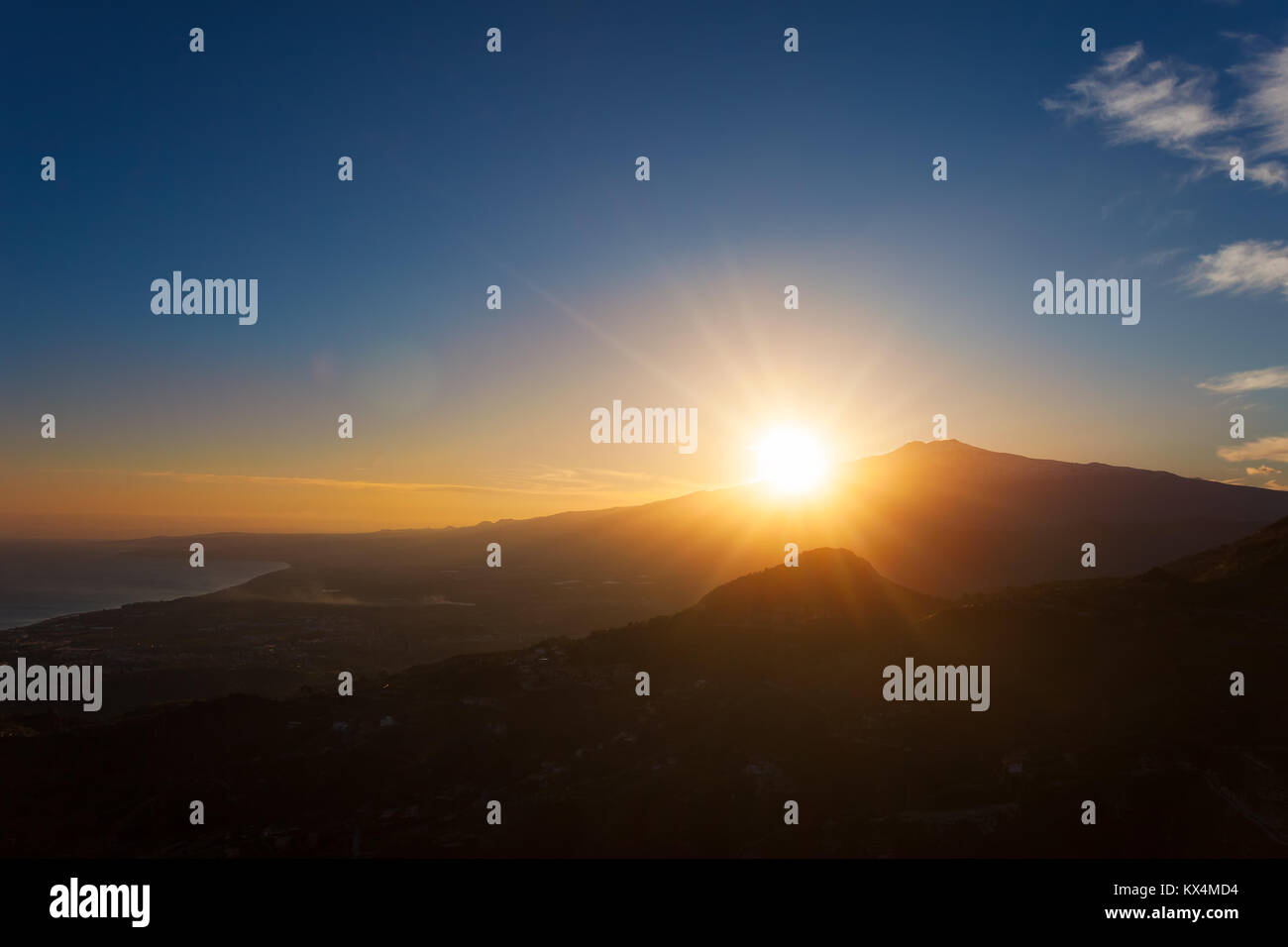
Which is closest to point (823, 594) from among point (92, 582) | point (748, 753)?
point (748, 753)

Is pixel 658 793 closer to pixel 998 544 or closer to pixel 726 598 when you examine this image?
pixel 726 598

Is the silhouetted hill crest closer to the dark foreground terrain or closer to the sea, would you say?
the dark foreground terrain

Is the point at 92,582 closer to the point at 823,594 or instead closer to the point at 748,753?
the point at 823,594

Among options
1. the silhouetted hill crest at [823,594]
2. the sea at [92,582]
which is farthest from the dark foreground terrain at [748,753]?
the sea at [92,582]

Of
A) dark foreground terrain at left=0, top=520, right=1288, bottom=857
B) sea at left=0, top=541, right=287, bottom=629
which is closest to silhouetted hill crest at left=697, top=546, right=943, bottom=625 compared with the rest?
dark foreground terrain at left=0, top=520, right=1288, bottom=857

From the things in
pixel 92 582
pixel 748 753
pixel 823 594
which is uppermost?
pixel 823 594

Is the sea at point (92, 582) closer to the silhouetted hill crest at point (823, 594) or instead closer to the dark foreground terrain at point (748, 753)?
the dark foreground terrain at point (748, 753)
